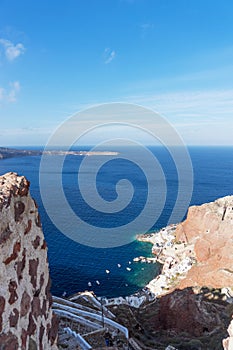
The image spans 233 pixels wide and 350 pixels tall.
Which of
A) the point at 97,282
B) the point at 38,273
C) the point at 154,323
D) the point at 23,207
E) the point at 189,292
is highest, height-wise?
the point at 23,207

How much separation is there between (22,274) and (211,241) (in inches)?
1967

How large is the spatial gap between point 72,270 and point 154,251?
62.3ft

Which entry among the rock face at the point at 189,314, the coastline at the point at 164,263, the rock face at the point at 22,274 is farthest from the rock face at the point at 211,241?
the rock face at the point at 22,274

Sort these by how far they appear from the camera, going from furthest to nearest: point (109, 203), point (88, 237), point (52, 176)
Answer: point (52, 176) → point (109, 203) → point (88, 237)

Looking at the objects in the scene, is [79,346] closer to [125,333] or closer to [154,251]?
[125,333]

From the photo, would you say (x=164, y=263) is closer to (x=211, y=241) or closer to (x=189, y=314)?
(x=211, y=241)

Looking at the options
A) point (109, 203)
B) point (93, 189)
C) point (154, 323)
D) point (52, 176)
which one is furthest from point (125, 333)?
point (52, 176)

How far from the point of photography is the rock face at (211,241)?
39281mm

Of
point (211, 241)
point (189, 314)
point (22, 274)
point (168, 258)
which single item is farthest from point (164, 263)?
point (22, 274)

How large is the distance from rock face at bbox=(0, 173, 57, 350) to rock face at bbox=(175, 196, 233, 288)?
104 feet

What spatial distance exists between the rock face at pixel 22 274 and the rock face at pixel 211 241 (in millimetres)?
31556

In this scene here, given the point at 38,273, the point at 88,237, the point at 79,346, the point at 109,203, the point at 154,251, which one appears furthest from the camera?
the point at 109,203

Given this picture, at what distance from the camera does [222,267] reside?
→ 43.7 metres

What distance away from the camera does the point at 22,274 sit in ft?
30.6
